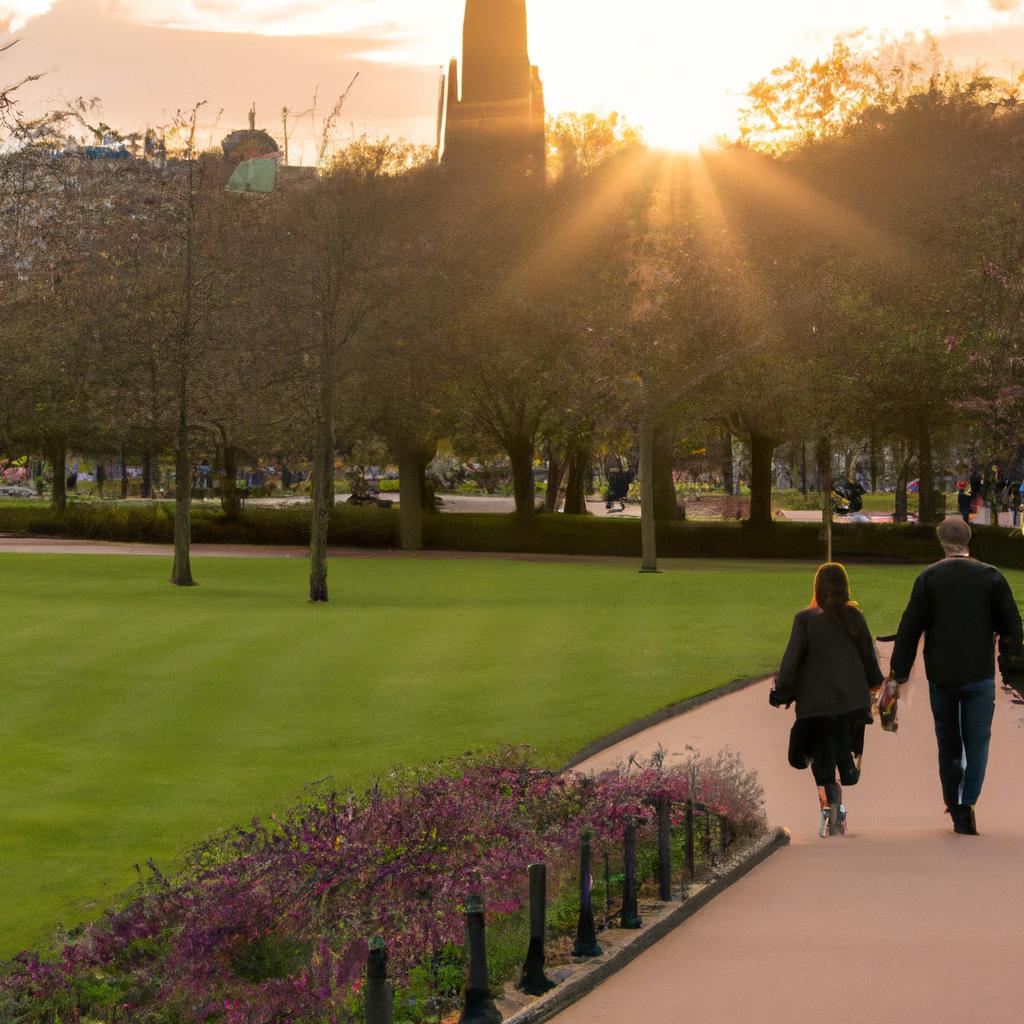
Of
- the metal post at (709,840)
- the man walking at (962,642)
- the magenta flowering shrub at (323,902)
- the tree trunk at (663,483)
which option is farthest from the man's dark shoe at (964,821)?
the tree trunk at (663,483)

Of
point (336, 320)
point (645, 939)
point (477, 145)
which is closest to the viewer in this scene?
point (645, 939)

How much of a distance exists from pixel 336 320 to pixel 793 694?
27.6 meters

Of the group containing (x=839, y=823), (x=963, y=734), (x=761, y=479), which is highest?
(x=761, y=479)

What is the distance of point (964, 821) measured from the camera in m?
11.0

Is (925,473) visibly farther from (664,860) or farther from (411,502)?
(664,860)

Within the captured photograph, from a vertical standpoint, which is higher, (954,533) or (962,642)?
(954,533)

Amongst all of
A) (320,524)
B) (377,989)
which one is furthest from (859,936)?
(320,524)

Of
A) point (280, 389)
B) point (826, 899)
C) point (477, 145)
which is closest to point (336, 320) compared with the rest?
point (280, 389)

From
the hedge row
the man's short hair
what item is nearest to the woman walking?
the man's short hair

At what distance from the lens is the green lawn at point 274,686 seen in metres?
13.6

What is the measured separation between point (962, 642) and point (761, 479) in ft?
148

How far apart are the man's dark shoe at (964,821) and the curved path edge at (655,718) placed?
388cm

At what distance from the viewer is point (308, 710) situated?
19.0 meters

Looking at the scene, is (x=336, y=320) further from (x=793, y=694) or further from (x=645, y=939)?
(x=645, y=939)
